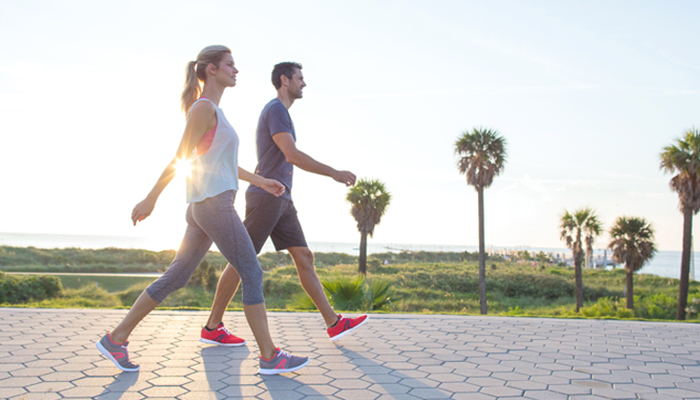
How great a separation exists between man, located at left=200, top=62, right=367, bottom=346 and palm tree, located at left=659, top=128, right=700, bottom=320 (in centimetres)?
2392

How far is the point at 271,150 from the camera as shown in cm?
343

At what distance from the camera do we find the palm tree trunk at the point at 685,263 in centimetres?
2160

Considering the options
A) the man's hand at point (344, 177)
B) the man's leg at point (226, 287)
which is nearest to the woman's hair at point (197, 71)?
the man's hand at point (344, 177)

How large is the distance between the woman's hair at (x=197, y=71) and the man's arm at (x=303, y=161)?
578 millimetres

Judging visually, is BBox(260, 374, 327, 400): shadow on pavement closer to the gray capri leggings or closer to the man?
the gray capri leggings

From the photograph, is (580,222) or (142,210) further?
(580,222)

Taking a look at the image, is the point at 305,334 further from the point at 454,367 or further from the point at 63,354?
the point at 63,354

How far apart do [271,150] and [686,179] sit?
2592 centimetres

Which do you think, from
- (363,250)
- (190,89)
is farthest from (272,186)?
(363,250)

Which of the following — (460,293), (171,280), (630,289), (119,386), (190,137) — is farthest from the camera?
(460,293)

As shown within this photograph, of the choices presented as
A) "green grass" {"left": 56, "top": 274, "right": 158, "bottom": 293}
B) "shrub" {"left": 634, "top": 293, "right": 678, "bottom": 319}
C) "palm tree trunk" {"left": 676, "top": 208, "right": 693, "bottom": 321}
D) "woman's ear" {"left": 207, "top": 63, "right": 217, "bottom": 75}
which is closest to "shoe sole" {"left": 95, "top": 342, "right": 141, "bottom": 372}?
"woman's ear" {"left": 207, "top": 63, "right": 217, "bottom": 75}

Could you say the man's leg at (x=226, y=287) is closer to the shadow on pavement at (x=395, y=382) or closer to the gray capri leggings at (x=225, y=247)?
the gray capri leggings at (x=225, y=247)

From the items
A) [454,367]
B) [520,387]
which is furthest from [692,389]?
[454,367]

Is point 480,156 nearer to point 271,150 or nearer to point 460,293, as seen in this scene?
point 460,293
